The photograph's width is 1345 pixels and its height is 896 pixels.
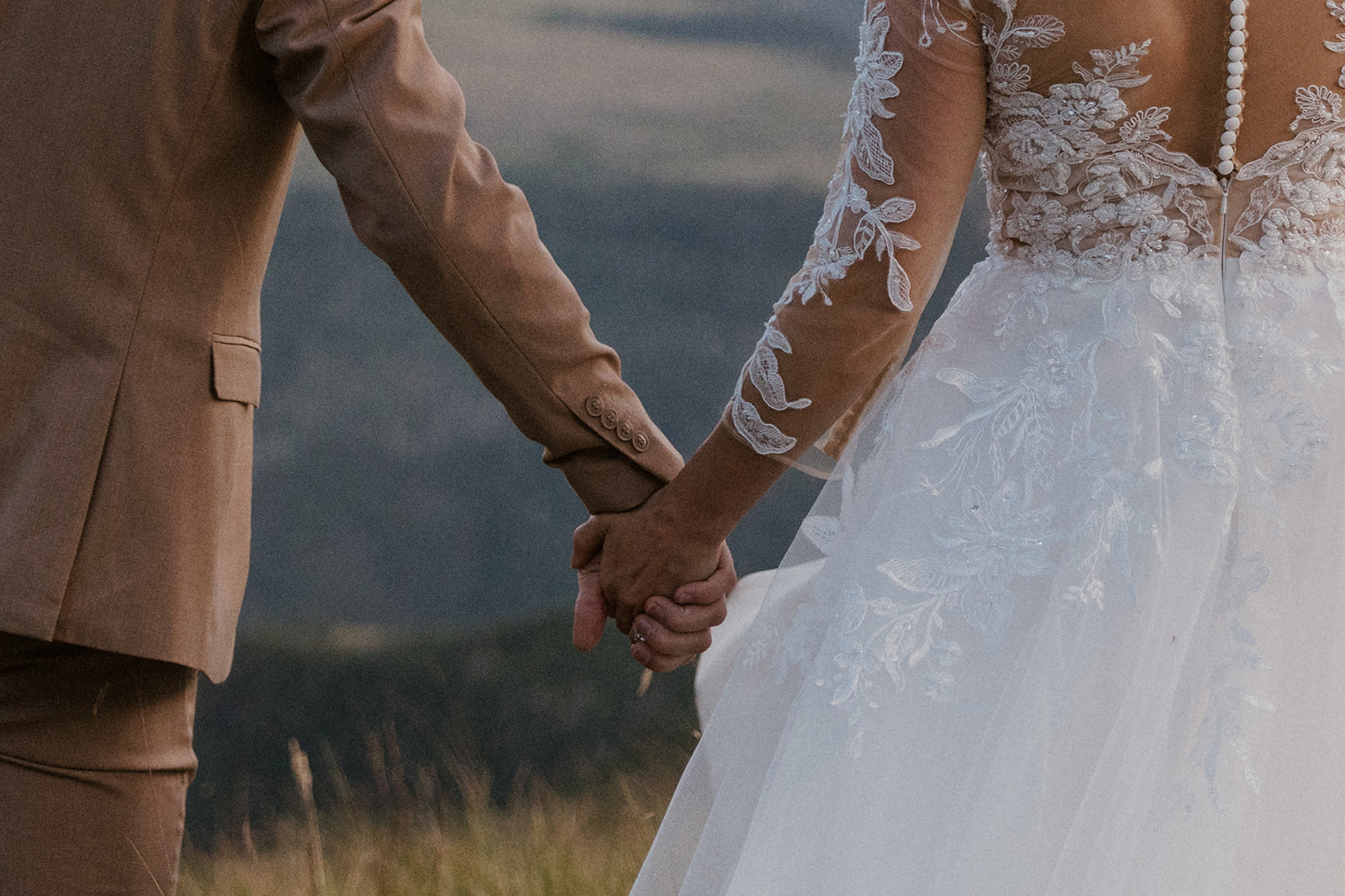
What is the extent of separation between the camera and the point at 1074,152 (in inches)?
42.9

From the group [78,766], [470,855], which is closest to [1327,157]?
[78,766]

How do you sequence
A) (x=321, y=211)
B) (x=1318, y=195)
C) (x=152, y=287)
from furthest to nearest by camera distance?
(x=321, y=211), (x=152, y=287), (x=1318, y=195)

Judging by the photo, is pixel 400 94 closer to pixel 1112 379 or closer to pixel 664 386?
pixel 1112 379

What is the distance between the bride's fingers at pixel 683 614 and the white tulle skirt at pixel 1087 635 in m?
0.35

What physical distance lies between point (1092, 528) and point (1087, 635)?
3.5 inches

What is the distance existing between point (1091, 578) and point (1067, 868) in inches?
9.1

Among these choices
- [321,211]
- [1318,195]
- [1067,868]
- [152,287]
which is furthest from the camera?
[321,211]

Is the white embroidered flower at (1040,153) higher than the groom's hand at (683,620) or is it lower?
higher

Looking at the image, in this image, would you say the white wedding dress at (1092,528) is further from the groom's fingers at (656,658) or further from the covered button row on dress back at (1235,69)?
the groom's fingers at (656,658)

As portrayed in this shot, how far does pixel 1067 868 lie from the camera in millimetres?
938

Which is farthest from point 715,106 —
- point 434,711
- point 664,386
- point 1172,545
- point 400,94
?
point 1172,545

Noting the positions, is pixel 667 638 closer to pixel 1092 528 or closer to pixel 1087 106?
pixel 1092 528

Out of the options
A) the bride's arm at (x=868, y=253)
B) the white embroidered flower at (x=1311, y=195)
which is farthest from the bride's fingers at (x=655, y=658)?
the white embroidered flower at (x=1311, y=195)

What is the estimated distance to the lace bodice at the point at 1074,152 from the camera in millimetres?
1034
